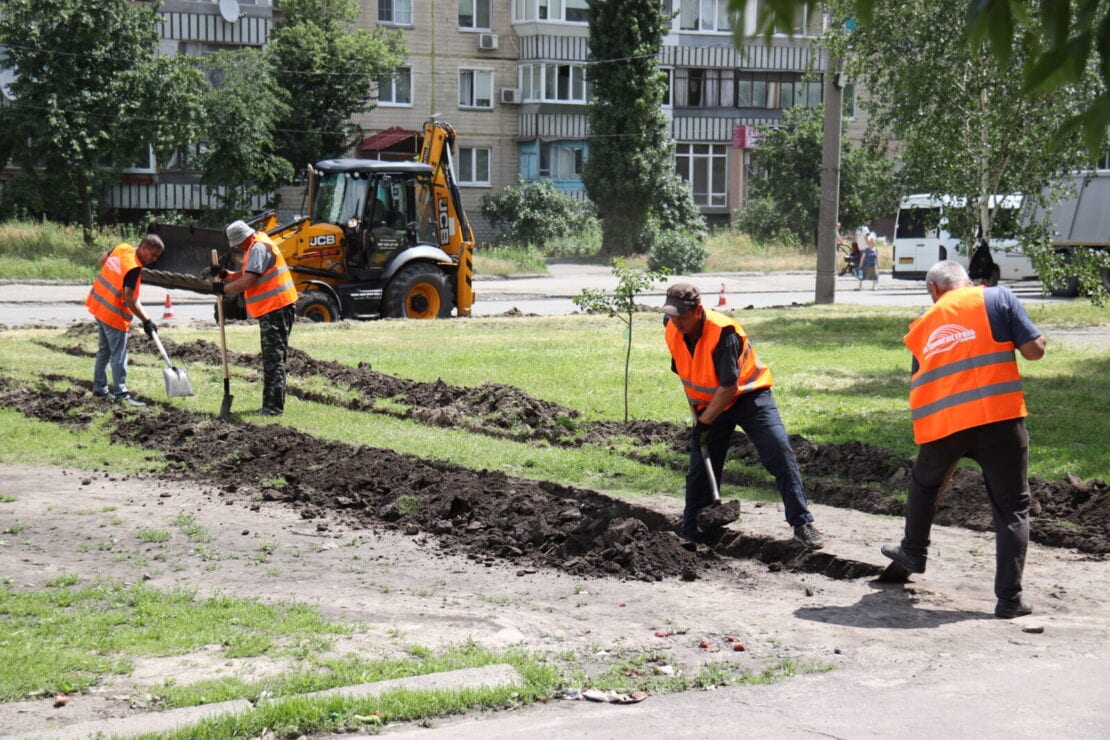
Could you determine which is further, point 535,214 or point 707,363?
point 535,214

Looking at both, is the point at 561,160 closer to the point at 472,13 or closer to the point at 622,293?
the point at 472,13

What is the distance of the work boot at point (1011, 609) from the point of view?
7.09 meters

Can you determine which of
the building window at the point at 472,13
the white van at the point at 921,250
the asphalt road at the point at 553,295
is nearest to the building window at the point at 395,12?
the building window at the point at 472,13

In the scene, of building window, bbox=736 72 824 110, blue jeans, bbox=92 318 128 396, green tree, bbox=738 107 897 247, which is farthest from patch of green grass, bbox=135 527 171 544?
building window, bbox=736 72 824 110

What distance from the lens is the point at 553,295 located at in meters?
35.4

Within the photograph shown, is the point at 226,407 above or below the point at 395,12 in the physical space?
below

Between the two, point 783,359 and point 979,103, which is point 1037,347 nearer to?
point 783,359

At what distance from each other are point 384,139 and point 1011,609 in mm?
44877

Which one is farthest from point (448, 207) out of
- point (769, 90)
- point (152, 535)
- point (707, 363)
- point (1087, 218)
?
point (769, 90)

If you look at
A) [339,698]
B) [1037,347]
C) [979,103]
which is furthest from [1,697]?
[979,103]

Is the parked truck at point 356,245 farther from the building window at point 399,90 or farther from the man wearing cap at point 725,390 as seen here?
the building window at point 399,90

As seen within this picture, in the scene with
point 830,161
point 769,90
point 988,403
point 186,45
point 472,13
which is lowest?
point 988,403

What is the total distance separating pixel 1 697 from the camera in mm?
5535

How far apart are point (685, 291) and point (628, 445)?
425cm
